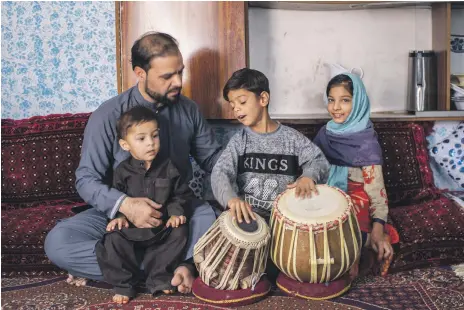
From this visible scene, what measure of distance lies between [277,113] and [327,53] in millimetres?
552

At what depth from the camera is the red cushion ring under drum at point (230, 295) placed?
2840 mm

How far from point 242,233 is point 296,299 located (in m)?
0.42

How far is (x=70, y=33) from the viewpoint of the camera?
14.0 ft

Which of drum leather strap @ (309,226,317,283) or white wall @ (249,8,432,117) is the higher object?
white wall @ (249,8,432,117)

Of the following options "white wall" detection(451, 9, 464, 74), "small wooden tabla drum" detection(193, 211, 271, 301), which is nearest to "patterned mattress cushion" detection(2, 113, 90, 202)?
"small wooden tabla drum" detection(193, 211, 271, 301)

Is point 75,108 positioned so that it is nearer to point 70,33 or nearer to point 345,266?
point 70,33

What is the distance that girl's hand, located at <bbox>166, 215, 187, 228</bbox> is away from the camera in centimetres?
305

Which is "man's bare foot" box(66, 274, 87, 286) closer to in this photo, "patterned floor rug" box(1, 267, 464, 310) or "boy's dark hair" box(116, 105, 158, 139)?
"patterned floor rug" box(1, 267, 464, 310)

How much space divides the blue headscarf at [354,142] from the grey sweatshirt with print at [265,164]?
26cm

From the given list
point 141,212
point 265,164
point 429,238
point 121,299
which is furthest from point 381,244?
point 121,299

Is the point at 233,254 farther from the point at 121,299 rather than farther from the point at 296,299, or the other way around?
the point at 121,299

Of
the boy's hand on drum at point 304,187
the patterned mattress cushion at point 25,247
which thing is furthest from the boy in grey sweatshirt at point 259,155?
the patterned mattress cushion at point 25,247

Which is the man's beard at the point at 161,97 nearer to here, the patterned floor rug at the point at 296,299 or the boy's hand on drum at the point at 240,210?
the boy's hand on drum at the point at 240,210

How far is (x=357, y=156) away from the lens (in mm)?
3449
